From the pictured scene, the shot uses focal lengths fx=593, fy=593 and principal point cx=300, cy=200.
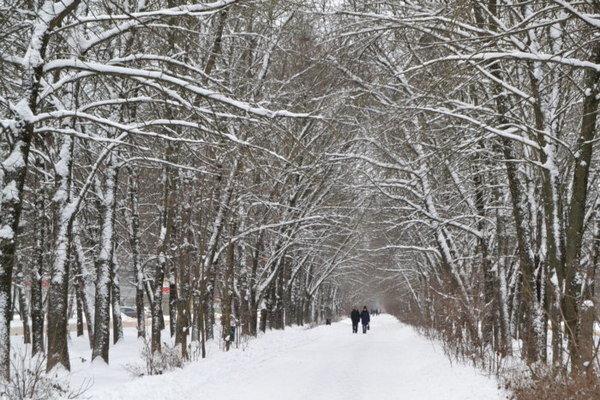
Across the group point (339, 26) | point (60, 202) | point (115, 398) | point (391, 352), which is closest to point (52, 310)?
point (60, 202)

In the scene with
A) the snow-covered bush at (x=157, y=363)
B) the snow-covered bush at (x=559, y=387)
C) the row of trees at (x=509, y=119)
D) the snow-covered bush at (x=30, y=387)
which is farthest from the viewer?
the snow-covered bush at (x=157, y=363)

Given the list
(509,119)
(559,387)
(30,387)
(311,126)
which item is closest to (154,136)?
(30,387)

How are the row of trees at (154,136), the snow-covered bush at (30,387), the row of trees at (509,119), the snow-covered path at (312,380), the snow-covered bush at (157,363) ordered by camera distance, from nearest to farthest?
the snow-covered bush at (30,387)
the row of trees at (154,136)
the row of trees at (509,119)
the snow-covered path at (312,380)
the snow-covered bush at (157,363)

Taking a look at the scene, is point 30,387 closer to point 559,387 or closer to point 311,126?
point 559,387

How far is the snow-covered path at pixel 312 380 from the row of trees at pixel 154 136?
213 cm

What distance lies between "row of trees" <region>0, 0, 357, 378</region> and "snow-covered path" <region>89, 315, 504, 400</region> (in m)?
2.13

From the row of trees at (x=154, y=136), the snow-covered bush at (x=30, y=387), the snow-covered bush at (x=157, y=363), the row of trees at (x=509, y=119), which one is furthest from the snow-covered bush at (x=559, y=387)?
the snow-covered bush at (x=157, y=363)

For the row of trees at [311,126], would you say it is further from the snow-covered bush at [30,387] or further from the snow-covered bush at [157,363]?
the snow-covered bush at [157,363]

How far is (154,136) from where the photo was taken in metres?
7.69

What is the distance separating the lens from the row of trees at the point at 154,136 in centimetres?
730

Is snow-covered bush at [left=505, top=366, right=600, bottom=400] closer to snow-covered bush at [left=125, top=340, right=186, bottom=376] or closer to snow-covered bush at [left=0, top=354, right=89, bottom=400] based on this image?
snow-covered bush at [left=0, top=354, right=89, bottom=400]

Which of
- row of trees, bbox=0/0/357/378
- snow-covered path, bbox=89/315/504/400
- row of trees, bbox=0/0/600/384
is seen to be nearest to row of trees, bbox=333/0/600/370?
row of trees, bbox=0/0/600/384

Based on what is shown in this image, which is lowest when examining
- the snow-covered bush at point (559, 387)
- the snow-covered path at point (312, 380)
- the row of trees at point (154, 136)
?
the snow-covered path at point (312, 380)

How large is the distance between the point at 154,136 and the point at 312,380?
696 cm
